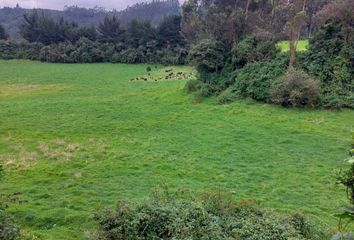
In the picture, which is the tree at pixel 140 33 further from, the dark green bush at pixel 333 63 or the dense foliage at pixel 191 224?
the dense foliage at pixel 191 224

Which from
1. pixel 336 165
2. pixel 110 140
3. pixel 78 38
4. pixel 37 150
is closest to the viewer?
pixel 336 165

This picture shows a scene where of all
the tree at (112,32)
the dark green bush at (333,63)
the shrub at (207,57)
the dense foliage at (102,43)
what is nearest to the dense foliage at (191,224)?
the dark green bush at (333,63)

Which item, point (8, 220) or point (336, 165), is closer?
point (8, 220)

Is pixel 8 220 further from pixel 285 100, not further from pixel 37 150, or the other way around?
pixel 285 100

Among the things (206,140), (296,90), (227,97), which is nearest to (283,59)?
(296,90)

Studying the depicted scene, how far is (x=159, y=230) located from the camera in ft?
29.2

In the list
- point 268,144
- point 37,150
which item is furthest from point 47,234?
point 268,144

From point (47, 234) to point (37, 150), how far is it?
8240 millimetres

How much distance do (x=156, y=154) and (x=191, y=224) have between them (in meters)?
7.82

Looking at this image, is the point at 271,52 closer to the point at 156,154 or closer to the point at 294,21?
the point at 294,21

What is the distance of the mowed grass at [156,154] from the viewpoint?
1194 centimetres

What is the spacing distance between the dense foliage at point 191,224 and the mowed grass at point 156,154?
144cm

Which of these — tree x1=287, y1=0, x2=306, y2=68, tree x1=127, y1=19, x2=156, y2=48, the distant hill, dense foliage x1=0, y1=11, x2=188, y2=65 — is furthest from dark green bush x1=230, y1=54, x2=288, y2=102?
the distant hill

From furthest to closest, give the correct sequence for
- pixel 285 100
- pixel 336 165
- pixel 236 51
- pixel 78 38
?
1. pixel 78 38
2. pixel 236 51
3. pixel 285 100
4. pixel 336 165
